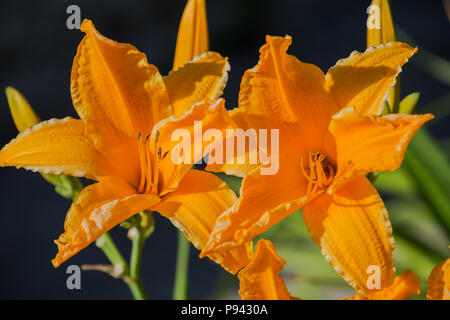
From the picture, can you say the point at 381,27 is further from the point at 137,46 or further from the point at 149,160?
the point at 137,46

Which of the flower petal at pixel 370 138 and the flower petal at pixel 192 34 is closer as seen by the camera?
the flower petal at pixel 370 138

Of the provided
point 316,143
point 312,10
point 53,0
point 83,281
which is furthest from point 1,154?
point 312,10

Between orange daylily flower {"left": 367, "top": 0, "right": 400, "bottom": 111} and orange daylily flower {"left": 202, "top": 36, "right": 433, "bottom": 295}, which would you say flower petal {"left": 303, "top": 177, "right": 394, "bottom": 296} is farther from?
orange daylily flower {"left": 367, "top": 0, "right": 400, "bottom": 111}

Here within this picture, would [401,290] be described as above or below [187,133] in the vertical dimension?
below

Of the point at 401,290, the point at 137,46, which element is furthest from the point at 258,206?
the point at 137,46

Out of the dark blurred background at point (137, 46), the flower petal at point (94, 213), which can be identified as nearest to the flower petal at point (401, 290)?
the flower petal at point (94, 213)

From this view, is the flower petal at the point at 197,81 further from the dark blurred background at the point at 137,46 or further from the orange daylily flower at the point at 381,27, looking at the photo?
the dark blurred background at the point at 137,46

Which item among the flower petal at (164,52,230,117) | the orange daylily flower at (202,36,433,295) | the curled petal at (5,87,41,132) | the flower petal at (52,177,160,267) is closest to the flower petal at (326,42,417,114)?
the orange daylily flower at (202,36,433,295)

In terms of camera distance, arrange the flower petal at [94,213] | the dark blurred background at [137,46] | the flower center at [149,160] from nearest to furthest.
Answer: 1. the flower petal at [94,213]
2. the flower center at [149,160]
3. the dark blurred background at [137,46]
